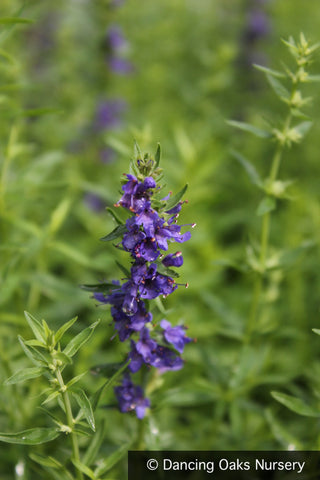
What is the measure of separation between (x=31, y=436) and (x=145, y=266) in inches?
41.2

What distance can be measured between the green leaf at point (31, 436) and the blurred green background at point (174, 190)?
22.1 inches

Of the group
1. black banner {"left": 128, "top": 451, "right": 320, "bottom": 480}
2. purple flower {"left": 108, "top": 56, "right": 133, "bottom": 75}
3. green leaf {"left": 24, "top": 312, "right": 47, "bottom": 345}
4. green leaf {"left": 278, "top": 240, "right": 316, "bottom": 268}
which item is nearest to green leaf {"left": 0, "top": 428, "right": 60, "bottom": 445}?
green leaf {"left": 24, "top": 312, "right": 47, "bottom": 345}

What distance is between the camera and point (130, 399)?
2.94 metres

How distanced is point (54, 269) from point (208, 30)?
216 inches

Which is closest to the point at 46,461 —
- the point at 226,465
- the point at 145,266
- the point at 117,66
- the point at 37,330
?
the point at 37,330

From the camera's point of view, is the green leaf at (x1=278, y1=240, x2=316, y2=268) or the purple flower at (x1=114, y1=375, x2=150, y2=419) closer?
the purple flower at (x1=114, y1=375, x2=150, y2=419)

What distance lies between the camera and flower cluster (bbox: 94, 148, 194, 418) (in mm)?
2439

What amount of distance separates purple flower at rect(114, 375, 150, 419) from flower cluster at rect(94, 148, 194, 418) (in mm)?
12

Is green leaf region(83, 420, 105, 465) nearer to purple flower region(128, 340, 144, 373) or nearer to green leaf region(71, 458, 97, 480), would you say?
green leaf region(71, 458, 97, 480)

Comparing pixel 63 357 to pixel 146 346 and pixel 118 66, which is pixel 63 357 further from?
pixel 118 66

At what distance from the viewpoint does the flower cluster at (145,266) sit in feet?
8.00

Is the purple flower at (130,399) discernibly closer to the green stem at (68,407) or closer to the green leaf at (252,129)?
the green stem at (68,407)

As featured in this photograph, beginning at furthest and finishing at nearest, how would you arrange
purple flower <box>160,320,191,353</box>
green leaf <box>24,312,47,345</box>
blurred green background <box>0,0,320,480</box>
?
blurred green background <box>0,0,320,480</box>
purple flower <box>160,320,191,353</box>
green leaf <box>24,312,47,345</box>

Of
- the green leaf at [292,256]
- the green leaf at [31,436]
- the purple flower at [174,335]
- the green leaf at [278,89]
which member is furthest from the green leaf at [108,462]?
the green leaf at [278,89]
